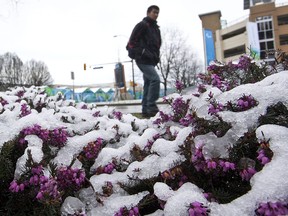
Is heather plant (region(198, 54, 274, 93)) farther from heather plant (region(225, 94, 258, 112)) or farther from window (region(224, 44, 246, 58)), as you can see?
window (region(224, 44, 246, 58))

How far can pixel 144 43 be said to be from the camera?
6.12 meters

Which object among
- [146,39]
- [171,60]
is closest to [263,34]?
[171,60]

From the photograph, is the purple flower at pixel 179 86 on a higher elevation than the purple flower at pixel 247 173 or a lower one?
higher

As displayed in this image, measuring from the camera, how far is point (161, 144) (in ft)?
6.50

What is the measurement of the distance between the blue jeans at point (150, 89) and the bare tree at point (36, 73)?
56.3 m

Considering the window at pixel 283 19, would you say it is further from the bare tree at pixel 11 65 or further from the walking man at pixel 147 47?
the walking man at pixel 147 47

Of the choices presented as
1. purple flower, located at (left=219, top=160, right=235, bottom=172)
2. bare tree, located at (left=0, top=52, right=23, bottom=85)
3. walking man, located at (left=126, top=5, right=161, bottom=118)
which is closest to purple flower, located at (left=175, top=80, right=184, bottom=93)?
purple flower, located at (left=219, top=160, right=235, bottom=172)

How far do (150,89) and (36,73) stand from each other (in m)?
60.7

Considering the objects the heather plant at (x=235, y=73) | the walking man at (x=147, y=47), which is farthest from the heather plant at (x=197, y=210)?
the walking man at (x=147, y=47)

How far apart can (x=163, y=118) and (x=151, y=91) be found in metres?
3.17

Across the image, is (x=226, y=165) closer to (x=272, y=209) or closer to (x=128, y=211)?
(x=272, y=209)

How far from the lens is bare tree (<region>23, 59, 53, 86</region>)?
198 feet

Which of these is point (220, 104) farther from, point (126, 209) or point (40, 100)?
point (40, 100)

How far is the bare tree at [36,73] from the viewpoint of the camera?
60.3 m
